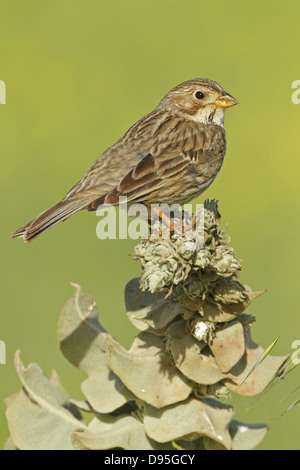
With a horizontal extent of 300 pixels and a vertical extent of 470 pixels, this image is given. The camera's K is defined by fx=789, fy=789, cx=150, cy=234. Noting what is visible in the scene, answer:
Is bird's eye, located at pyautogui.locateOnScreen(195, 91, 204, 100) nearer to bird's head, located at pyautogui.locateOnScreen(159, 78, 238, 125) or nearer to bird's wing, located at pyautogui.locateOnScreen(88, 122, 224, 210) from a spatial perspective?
bird's head, located at pyautogui.locateOnScreen(159, 78, 238, 125)

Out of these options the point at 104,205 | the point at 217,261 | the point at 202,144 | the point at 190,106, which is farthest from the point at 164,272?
the point at 190,106

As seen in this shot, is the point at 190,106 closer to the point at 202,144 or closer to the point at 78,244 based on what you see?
the point at 202,144

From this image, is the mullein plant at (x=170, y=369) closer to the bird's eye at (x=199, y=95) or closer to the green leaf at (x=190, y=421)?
the green leaf at (x=190, y=421)

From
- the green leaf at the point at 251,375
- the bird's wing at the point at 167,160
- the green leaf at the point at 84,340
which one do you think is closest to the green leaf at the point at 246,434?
the green leaf at the point at 251,375

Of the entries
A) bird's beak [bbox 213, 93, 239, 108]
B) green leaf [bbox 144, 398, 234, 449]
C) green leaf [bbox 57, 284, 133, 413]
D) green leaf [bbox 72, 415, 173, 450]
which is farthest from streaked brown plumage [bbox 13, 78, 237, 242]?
green leaf [bbox 144, 398, 234, 449]

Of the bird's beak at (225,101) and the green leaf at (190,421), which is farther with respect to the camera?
the bird's beak at (225,101)

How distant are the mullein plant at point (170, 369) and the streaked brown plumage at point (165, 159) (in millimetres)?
1016

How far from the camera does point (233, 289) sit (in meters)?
2.50

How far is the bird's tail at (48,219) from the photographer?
11.6ft

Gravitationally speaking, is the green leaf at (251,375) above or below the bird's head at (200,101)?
below

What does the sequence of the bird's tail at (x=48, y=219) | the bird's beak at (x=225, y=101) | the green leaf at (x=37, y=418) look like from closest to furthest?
the green leaf at (x=37, y=418)
the bird's tail at (x=48, y=219)
the bird's beak at (x=225, y=101)

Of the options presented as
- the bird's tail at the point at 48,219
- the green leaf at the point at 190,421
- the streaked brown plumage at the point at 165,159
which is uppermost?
the streaked brown plumage at the point at 165,159

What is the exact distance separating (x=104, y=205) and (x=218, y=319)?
1342mm

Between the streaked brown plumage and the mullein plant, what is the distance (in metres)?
1.02
